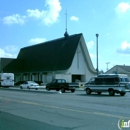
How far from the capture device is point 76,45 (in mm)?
58188

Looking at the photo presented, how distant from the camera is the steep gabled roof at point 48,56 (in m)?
58.8

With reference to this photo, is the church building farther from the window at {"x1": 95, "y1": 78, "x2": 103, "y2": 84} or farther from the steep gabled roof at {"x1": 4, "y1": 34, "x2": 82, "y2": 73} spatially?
the window at {"x1": 95, "y1": 78, "x2": 103, "y2": 84}

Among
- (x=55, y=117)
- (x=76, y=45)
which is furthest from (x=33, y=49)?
(x=55, y=117)

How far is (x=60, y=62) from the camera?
59438 millimetres

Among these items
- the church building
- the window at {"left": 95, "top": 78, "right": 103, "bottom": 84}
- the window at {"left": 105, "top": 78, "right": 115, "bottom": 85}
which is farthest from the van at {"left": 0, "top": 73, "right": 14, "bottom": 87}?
the window at {"left": 105, "top": 78, "right": 115, "bottom": 85}

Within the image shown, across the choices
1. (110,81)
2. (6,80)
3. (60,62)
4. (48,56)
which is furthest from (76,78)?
(110,81)

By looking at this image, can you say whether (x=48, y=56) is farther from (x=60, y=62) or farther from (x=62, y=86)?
(x=62, y=86)

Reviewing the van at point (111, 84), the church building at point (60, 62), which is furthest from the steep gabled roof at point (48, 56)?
the van at point (111, 84)

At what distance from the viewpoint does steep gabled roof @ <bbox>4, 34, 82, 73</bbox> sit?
193 ft

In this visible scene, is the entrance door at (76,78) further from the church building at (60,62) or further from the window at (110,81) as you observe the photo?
the window at (110,81)

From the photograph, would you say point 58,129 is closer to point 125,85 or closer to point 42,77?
point 125,85

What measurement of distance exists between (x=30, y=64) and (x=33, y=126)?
60934mm

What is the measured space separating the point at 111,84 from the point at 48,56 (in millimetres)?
40640

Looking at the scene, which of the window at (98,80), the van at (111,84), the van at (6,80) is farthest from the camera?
the van at (6,80)
